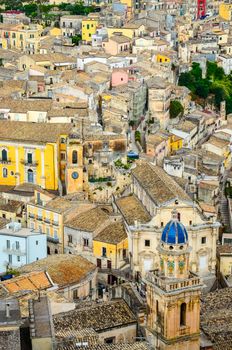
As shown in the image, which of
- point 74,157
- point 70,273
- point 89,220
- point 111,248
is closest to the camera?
point 70,273

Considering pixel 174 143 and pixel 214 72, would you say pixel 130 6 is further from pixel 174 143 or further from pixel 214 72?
pixel 174 143

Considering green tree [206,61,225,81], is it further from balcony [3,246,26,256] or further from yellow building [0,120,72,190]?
balcony [3,246,26,256]

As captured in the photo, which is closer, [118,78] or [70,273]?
[70,273]

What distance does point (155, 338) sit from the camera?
2536 centimetres

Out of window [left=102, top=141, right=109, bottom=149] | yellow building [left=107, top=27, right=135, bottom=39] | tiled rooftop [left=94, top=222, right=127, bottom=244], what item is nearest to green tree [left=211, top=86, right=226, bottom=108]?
yellow building [left=107, top=27, right=135, bottom=39]

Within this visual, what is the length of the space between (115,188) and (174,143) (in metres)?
11.5

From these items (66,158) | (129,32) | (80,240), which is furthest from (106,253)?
(129,32)

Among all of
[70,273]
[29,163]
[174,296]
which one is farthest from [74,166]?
[174,296]

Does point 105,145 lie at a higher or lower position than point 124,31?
lower

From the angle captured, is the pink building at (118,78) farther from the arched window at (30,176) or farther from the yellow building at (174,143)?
the arched window at (30,176)

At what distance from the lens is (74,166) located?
140ft

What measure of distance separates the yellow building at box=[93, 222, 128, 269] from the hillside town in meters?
0.06

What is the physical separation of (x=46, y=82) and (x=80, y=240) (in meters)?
23.8

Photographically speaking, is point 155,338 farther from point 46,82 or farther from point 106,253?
point 46,82
